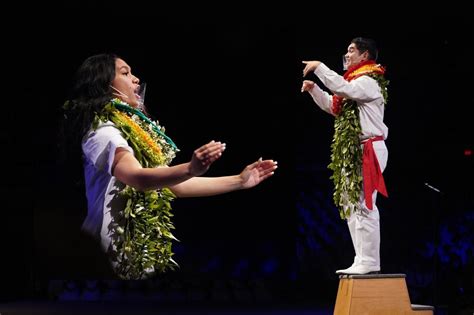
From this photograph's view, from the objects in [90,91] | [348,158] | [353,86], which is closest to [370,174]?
[348,158]

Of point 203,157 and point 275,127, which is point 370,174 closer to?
point 203,157

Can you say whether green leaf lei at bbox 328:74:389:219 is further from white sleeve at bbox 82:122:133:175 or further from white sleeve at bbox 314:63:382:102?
white sleeve at bbox 82:122:133:175

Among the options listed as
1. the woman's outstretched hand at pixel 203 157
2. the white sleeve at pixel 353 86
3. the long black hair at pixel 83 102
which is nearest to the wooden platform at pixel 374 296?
the white sleeve at pixel 353 86

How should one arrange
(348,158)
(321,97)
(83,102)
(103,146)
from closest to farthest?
(103,146), (83,102), (348,158), (321,97)

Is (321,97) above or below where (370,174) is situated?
above

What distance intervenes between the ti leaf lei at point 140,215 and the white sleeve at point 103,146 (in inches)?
1.5

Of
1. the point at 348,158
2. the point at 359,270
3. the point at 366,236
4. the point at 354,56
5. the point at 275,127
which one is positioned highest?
the point at 354,56

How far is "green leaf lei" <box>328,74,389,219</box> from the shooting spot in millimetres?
3787

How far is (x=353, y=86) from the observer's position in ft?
12.3

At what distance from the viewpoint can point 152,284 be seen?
20.7 ft

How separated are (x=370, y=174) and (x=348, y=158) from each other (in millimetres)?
150

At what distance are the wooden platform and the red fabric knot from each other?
376 mm

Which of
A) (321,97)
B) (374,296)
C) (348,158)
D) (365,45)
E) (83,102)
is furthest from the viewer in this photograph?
(321,97)

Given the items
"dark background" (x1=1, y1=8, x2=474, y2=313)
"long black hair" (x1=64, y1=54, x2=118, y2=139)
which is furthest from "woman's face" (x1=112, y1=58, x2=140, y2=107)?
"dark background" (x1=1, y1=8, x2=474, y2=313)
